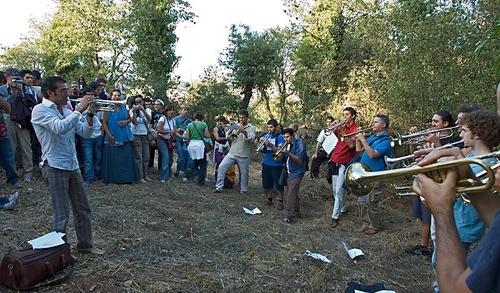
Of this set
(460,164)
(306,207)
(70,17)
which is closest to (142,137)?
(306,207)

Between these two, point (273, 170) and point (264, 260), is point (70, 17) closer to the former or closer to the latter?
point (273, 170)

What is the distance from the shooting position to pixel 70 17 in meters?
24.5

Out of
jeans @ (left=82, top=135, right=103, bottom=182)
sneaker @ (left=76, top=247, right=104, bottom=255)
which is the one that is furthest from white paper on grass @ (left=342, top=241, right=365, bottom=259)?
jeans @ (left=82, top=135, right=103, bottom=182)

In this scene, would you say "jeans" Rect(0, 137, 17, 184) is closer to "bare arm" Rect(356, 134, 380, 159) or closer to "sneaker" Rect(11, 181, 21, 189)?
"sneaker" Rect(11, 181, 21, 189)

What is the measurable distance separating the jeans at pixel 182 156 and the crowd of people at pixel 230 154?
0.08 feet

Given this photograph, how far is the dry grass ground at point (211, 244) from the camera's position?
4316 mm

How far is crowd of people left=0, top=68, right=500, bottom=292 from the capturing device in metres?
1.66

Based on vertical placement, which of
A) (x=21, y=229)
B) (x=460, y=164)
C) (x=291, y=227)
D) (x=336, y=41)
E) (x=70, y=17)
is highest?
(x=70, y=17)

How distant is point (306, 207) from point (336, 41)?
10.6 meters

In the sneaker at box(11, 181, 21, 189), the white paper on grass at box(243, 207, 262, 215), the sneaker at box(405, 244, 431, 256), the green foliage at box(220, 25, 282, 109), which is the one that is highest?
the green foliage at box(220, 25, 282, 109)

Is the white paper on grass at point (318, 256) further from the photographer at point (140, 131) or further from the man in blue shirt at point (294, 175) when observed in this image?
the photographer at point (140, 131)

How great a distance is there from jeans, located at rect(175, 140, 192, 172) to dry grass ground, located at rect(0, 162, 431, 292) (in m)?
1.71

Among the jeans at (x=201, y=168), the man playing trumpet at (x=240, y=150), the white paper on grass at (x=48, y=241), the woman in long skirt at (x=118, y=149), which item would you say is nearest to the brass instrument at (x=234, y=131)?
the man playing trumpet at (x=240, y=150)

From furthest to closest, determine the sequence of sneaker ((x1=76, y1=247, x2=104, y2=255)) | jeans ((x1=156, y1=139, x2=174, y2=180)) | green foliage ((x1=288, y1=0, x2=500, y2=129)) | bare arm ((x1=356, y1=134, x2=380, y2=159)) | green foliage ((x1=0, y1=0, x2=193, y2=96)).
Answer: green foliage ((x1=0, y1=0, x2=193, y2=96)), jeans ((x1=156, y1=139, x2=174, y2=180)), green foliage ((x1=288, y1=0, x2=500, y2=129)), bare arm ((x1=356, y1=134, x2=380, y2=159)), sneaker ((x1=76, y1=247, x2=104, y2=255))
